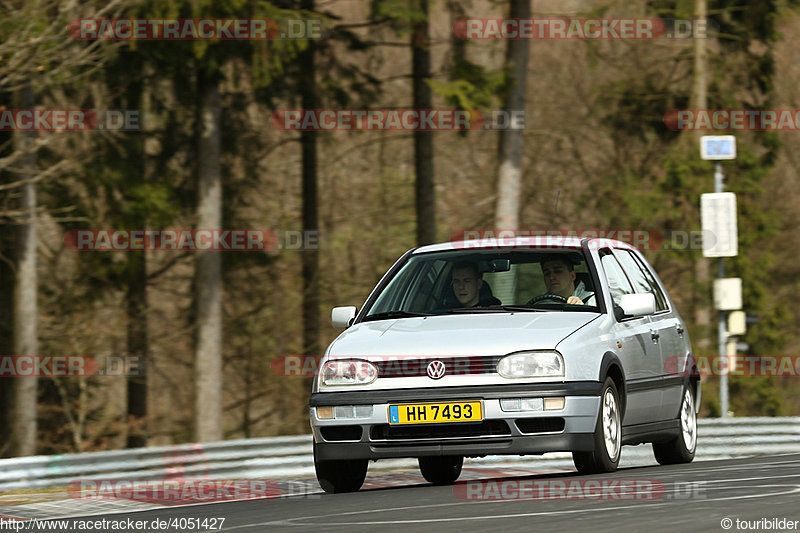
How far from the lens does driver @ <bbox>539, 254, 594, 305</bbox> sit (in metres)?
10.0

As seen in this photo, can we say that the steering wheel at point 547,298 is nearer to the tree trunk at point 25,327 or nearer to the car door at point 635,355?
the car door at point 635,355

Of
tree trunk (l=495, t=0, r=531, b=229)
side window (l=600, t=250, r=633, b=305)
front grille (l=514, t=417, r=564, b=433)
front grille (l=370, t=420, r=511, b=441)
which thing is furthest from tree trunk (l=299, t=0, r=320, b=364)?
front grille (l=514, t=417, r=564, b=433)

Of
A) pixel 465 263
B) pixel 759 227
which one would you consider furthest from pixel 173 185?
pixel 465 263

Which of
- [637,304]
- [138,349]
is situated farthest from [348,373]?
[138,349]

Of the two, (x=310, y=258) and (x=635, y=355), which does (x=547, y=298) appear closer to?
(x=635, y=355)

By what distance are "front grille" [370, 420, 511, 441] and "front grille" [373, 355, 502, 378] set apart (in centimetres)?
32

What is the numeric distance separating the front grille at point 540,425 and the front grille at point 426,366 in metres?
0.37

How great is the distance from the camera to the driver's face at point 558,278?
33.0 ft

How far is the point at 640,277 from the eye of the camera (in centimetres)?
1134

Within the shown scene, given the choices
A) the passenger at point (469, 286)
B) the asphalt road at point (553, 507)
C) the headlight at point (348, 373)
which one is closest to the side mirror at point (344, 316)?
the passenger at point (469, 286)

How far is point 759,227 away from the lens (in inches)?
1308

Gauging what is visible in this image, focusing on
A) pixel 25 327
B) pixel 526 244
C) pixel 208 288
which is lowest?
pixel 25 327

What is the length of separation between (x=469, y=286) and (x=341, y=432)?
1593 millimetres

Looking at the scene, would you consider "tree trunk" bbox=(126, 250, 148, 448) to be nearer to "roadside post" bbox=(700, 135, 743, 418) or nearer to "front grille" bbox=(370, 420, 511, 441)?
Answer: "roadside post" bbox=(700, 135, 743, 418)
